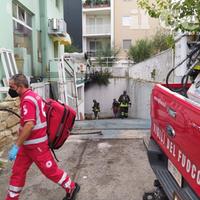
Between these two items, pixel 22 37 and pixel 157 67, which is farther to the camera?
pixel 157 67

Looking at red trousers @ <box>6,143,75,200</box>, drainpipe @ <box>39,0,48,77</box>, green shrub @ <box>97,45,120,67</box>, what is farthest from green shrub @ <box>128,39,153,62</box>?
red trousers @ <box>6,143,75,200</box>

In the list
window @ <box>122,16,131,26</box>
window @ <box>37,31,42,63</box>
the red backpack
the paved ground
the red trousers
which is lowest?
the paved ground

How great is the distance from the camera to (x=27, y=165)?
3479 millimetres

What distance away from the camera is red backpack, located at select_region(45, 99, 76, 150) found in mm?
3570

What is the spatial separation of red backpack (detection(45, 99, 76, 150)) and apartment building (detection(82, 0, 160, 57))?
25022 millimetres

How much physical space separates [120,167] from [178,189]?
8.26 ft

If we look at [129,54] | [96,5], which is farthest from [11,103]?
[96,5]

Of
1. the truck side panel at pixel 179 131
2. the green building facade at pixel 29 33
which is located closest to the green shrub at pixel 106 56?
the green building facade at pixel 29 33

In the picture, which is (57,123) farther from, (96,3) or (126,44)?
(96,3)

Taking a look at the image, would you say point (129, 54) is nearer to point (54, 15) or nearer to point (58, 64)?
point (54, 15)

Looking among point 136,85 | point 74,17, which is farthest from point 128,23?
point 136,85

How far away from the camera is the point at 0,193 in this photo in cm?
402

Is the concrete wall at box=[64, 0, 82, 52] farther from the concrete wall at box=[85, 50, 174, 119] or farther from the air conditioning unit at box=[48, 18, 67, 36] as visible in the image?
the air conditioning unit at box=[48, 18, 67, 36]

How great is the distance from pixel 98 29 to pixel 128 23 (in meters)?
3.25
